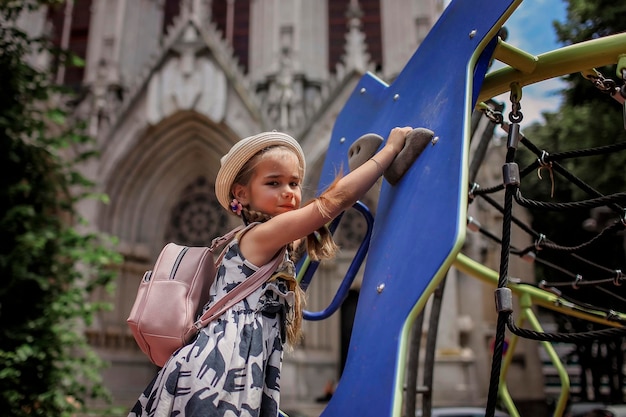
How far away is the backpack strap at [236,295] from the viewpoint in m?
1.56

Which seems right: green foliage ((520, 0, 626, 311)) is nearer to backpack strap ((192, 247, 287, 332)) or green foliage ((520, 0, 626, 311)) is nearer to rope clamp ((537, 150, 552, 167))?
rope clamp ((537, 150, 552, 167))

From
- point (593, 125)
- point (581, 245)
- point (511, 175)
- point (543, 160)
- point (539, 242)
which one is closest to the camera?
point (511, 175)

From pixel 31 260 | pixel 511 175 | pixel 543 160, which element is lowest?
pixel 31 260

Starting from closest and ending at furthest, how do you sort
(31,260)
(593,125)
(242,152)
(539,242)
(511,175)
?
1. (511,175)
2. (242,152)
3. (539,242)
4. (31,260)
5. (593,125)

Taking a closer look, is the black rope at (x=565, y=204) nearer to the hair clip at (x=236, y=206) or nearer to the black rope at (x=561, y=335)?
the black rope at (x=561, y=335)

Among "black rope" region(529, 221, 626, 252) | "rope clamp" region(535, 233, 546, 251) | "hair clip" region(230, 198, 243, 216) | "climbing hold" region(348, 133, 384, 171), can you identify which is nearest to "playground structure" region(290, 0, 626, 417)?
"climbing hold" region(348, 133, 384, 171)

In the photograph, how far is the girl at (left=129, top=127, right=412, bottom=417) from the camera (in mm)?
1457

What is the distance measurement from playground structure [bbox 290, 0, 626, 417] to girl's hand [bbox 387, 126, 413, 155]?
0.19ft

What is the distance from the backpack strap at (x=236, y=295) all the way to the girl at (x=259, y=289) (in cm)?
2

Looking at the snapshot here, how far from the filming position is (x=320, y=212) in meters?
1.55

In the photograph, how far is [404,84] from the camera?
1899 millimetres

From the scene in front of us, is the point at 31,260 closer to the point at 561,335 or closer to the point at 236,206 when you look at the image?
the point at 236,206

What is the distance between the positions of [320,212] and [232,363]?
455mm

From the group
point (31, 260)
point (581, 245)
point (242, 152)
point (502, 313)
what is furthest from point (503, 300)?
point (31, 260)
